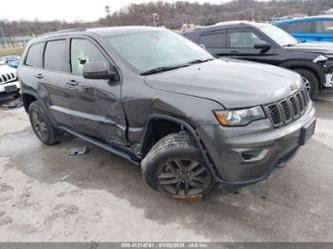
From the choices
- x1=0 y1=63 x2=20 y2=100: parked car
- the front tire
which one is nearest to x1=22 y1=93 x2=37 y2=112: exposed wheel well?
the front tire

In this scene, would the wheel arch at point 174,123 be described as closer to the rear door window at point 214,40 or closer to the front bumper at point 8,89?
the rear door window at point 214,40

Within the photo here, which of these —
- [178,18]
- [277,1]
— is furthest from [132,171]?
[277,1]

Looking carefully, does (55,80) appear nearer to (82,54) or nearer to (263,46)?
(82,54)

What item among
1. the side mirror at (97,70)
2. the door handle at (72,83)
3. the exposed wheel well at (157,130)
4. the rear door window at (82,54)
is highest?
the rear door window at (82,54)

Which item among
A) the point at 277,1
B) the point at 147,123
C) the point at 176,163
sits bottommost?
the point at 176,163

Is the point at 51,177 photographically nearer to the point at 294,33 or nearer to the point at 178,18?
the point at 294,33

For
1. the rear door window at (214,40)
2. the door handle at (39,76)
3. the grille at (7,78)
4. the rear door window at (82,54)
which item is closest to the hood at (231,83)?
the rear door window at (82,54)

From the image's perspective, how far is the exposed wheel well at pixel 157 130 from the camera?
269cm

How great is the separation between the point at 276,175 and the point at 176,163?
1309mm

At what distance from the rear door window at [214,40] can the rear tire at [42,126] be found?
4074 millimetres

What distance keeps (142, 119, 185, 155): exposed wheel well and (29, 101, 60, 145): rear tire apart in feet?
7.50

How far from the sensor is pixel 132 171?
3562 mm

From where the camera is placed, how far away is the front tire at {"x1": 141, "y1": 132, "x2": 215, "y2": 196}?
2.48m

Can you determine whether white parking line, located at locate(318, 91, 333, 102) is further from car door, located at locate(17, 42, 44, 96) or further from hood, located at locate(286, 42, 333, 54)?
car door, located at locate(17, 42, 44, 96)
